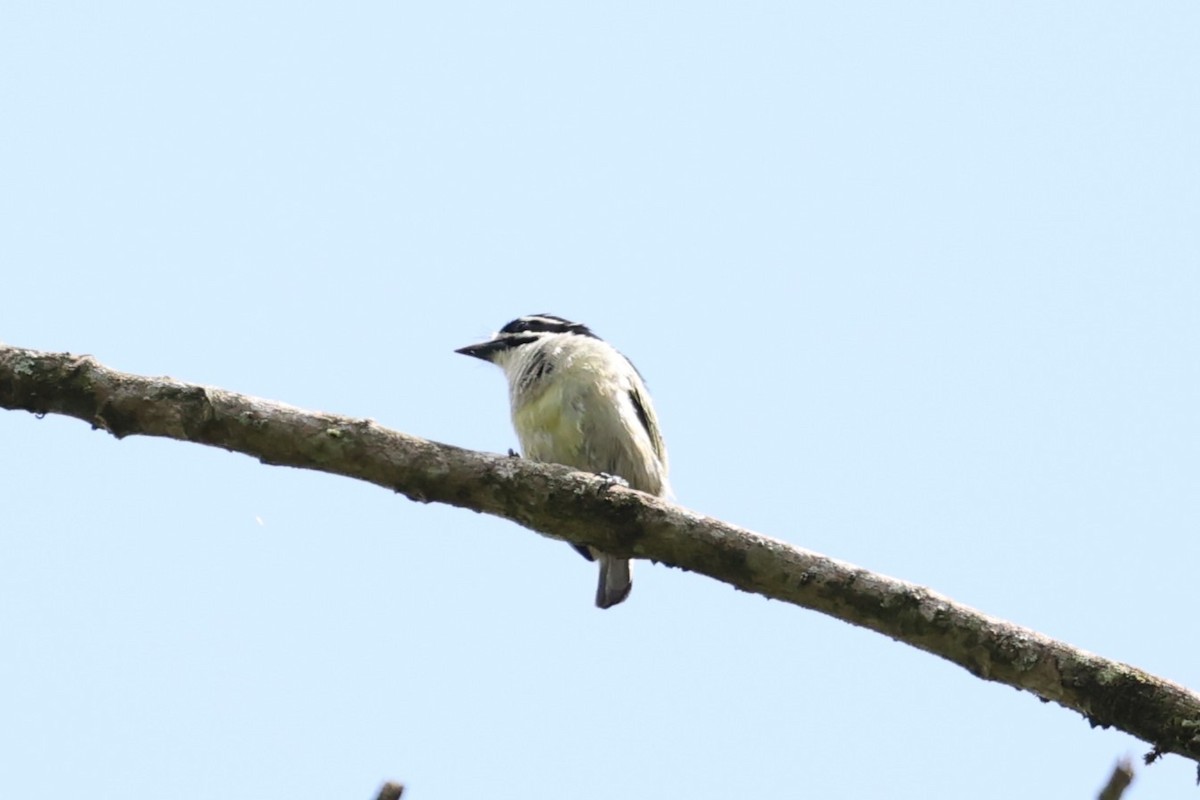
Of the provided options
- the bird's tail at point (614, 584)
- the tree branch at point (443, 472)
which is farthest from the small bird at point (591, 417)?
the tree branch at point (443, 472)

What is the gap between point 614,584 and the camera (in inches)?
266

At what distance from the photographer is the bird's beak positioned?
24.3 ft

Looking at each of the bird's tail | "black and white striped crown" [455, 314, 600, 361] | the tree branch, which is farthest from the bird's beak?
the tree branch

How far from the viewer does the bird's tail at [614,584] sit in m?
6.74

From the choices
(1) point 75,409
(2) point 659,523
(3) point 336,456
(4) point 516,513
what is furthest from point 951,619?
(1) point 75,409

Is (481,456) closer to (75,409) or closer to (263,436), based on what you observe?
(263,436)

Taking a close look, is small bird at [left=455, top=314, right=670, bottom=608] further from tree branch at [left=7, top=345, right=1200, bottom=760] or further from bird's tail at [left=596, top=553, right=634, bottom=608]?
tree branch at [left=7, top=345, right=1200, bottom=760]

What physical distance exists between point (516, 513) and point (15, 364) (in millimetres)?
1617

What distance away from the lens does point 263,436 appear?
15.0 ft

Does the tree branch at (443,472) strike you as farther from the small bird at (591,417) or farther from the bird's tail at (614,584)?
the bird's tail at (614,584)

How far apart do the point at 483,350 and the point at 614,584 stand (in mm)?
1442

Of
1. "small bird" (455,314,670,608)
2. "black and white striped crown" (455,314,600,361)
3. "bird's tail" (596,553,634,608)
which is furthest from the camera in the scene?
"black and white striped crown" (455,314,600,361)

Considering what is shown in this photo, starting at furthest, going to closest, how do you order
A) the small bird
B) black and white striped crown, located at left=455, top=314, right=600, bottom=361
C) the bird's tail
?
black and white striped crown, located at left=455, top=314, right=600, bottom=361
the bird's tail
the small bird

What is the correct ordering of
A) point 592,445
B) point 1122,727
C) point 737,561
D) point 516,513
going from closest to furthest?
point 1122,727, point 737,561, point 516,513, point 592,445
